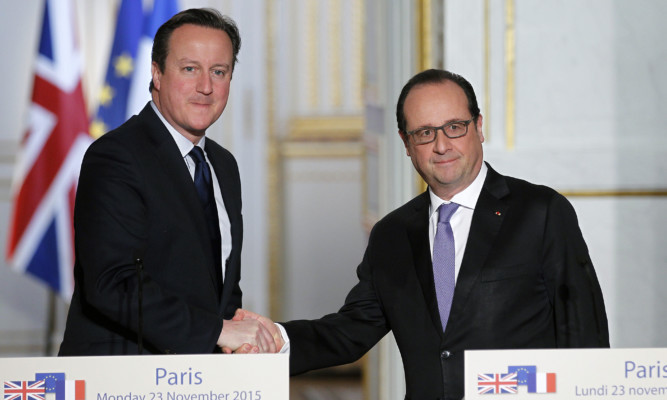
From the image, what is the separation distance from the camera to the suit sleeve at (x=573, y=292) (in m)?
2.02

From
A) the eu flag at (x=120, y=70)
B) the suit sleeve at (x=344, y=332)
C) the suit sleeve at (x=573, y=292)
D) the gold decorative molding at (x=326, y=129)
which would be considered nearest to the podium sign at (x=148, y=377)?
the suit sleeve at (x=344, y=332)

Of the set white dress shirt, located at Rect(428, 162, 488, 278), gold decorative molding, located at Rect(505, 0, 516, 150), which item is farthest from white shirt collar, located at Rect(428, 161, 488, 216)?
gold decorative molding, located at Rect(505, 0, 516, 150)

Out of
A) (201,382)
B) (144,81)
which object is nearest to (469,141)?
(201,382)

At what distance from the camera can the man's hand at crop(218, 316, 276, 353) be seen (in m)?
2.15

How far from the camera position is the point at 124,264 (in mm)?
2078

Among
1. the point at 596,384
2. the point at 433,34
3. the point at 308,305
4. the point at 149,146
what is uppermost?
the point at 433,34

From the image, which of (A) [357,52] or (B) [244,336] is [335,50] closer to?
(A) [357,52]

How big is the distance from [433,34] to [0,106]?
133 inches

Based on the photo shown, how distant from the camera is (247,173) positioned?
6.23m

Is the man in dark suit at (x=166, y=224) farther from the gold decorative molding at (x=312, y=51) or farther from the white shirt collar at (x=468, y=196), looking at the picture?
the gold decorative molding at (x=312, y=51)

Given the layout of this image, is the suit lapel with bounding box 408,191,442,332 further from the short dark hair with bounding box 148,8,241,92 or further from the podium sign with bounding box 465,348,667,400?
the short dark hair with bounding box 148,8,241,92

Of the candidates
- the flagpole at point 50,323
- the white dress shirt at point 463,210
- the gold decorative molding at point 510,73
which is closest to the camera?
the white dress shirt at point 463,210

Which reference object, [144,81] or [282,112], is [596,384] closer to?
[144,81]

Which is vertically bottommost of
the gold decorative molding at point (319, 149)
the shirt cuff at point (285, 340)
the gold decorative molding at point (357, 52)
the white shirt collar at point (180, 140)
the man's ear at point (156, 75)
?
the shirt cuff at point (285, 340)
